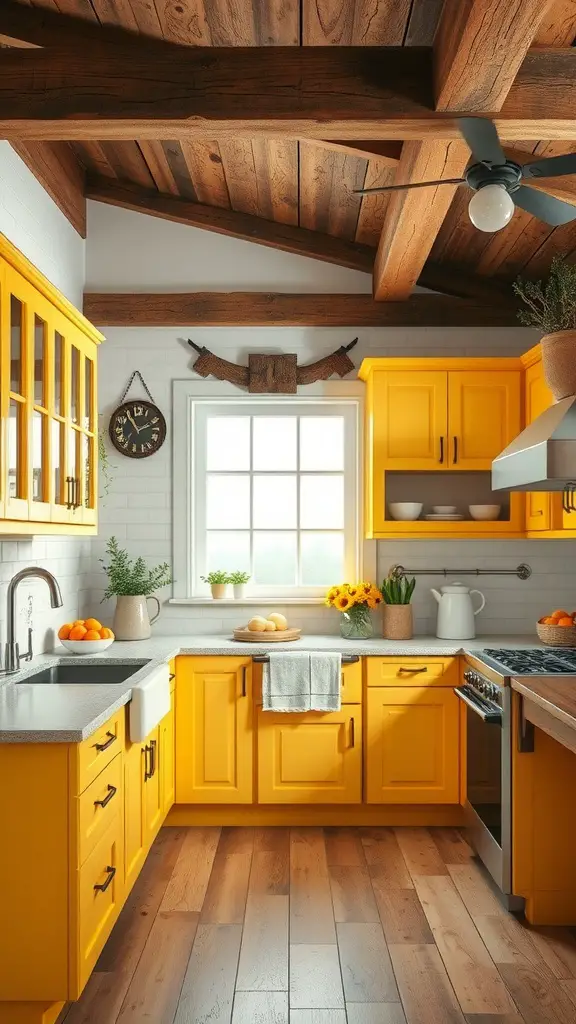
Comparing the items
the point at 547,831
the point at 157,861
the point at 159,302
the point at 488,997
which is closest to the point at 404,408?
the point at 159,302

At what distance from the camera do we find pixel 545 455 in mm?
3027

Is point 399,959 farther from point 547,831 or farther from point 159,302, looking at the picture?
point 159,302

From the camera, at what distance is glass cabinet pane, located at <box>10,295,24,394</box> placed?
2.84m

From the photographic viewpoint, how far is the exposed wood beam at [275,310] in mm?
4828

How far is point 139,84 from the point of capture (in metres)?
2.70

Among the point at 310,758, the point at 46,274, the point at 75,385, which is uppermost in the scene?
the point at 46,274

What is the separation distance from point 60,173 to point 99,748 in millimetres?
2905

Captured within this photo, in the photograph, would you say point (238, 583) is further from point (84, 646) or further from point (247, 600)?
point (84, 646)

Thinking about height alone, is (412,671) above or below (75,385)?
below

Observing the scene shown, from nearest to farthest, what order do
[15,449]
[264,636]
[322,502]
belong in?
1. [15,449]
2. [264,636]
3. [322,502]

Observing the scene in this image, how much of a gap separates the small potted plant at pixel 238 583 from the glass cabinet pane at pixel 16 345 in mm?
2047

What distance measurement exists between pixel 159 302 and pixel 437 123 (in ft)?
7.99

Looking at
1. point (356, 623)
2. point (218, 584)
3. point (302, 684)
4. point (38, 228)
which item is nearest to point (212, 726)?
point (302, 684)

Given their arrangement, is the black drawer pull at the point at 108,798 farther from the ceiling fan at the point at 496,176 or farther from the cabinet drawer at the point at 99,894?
the ceiling fan at the point at 496,176
